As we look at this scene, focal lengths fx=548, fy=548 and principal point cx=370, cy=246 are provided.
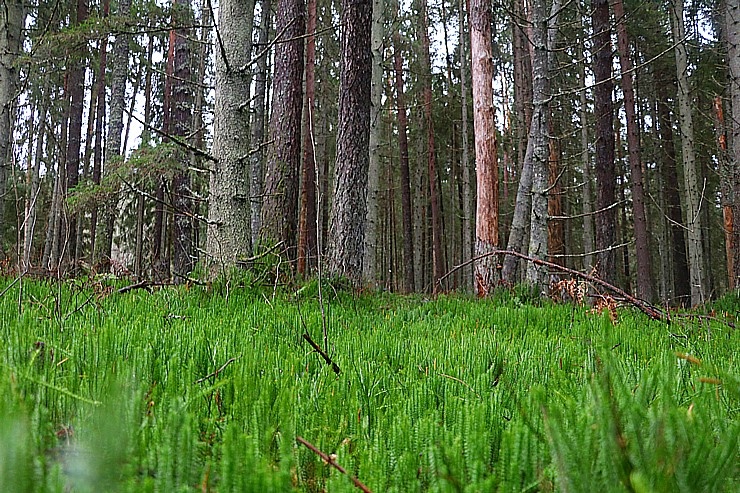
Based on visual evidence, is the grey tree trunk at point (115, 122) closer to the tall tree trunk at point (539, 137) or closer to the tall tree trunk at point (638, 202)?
the tall tree trunk at point (539, 137)

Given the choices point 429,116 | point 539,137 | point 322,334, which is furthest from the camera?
point 429,116

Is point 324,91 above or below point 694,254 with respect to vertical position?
above

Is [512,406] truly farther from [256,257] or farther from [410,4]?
[410,4]

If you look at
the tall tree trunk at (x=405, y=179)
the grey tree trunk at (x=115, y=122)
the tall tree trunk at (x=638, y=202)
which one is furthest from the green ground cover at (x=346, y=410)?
the tall tree trunk at (x=405, y=179)

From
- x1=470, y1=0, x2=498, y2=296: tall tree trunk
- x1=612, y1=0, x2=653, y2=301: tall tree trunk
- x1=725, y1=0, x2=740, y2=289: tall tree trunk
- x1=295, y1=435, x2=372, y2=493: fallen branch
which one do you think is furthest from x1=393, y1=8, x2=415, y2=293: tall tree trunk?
x1=295, y1=435, x2=372, y2=493: fallen branch

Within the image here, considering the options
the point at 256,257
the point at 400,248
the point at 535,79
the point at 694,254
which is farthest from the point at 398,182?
the point at 256,257

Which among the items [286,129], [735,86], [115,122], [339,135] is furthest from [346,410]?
[115,122]

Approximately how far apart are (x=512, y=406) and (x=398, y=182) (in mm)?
28192

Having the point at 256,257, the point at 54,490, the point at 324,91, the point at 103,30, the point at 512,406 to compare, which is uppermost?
the point at 324,91

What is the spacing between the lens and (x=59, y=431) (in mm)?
1227

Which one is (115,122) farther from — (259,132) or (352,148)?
(352,148)

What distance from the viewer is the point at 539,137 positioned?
8133 millimetres

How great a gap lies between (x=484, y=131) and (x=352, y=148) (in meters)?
2.81

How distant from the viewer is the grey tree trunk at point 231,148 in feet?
17.0
